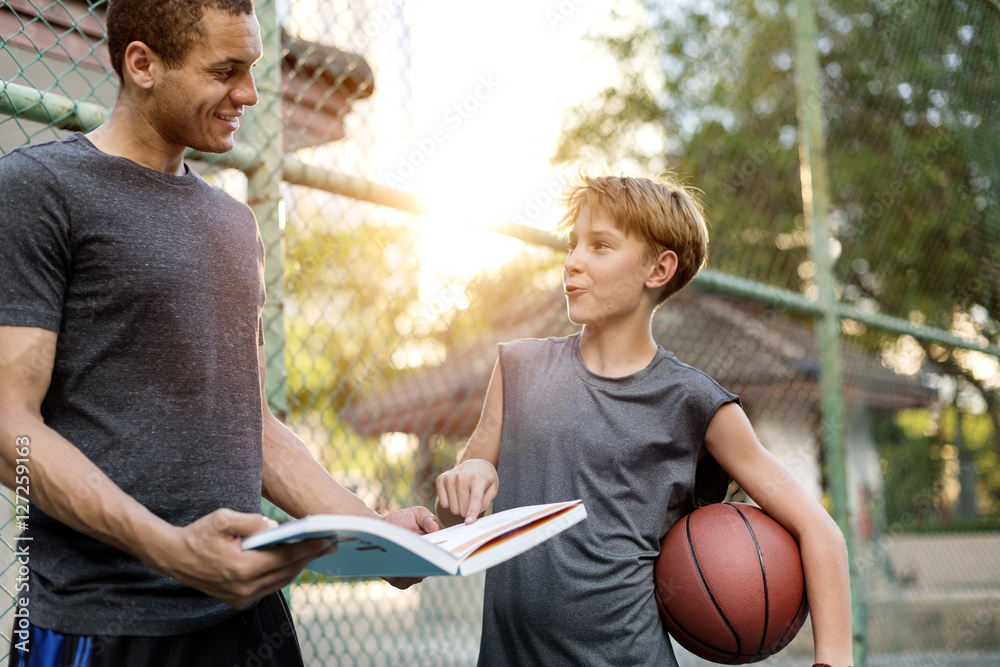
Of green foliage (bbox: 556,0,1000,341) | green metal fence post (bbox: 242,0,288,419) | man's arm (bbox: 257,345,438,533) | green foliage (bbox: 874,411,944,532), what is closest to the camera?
man's arm (bbox: 257,345,438,533)

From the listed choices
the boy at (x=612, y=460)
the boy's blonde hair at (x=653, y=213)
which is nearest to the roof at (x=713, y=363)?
the boy's blonde hair at (x=653, y=213)

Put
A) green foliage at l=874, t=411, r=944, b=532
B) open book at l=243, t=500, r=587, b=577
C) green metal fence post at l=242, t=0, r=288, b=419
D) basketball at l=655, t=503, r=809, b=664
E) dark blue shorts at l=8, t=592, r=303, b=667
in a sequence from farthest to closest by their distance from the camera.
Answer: green foliage at l=874, t=411, r=944, b=532 < green metal fence post at l=242, t=0, r=288, b=419 < basketball at l=655, t=503, r=809, b=664 < dark blue shorts at l=8, t=592, r=303, b=667 < open book at l=243, t=500, r=587, b=577

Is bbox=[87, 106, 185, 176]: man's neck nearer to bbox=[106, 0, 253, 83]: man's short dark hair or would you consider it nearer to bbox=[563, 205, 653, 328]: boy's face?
bbox=[106, 0, 253, 83]: man's short dark hair

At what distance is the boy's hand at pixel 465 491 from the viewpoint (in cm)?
176

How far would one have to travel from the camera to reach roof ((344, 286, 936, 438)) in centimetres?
737

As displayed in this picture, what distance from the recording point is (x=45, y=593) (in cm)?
134

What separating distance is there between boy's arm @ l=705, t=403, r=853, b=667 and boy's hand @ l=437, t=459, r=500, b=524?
0.54 meters

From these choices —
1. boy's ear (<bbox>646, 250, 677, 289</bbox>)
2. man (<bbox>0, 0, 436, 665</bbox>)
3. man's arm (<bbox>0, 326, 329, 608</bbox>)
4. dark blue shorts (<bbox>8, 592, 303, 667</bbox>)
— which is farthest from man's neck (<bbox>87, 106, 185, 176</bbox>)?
boy's ear (<bbox>646, 250, 677, 289</bbox>)

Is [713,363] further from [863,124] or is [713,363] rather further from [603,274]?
[603,274]

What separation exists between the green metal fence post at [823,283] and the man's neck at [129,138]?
343 cm

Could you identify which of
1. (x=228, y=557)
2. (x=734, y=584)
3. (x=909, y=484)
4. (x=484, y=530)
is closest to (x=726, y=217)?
(x=909, y=484)

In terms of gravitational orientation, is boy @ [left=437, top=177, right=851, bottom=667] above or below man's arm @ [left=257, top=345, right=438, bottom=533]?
above

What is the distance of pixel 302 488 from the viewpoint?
171cm

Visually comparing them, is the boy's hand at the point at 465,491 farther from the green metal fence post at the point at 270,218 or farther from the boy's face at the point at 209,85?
the boy's face at the point at 209,85
